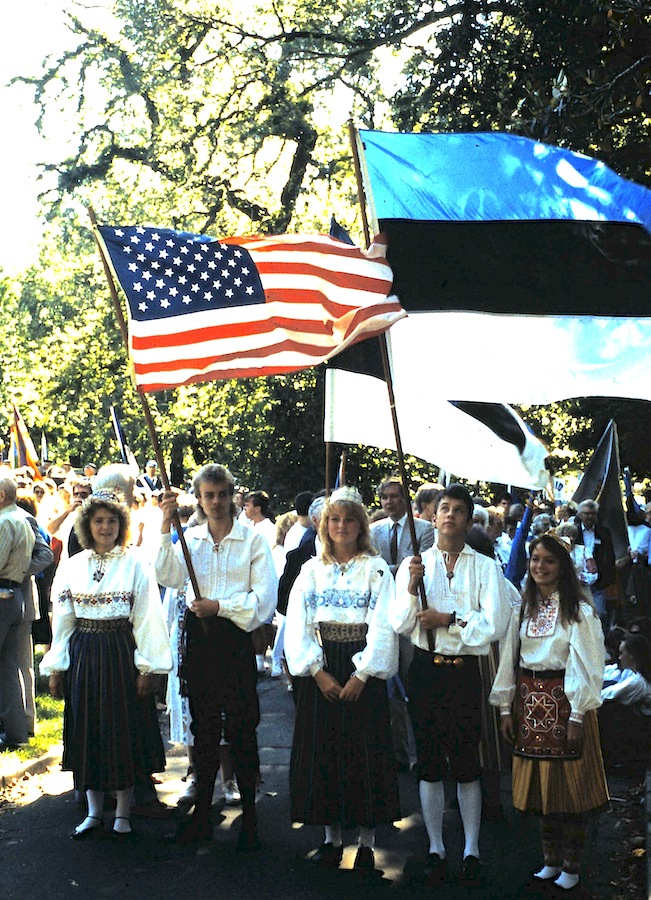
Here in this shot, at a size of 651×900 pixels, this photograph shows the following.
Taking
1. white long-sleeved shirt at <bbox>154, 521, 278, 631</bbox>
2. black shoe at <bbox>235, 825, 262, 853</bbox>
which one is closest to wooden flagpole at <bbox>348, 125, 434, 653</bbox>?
white long-sleeved shirt at <bbox>154, 521, 278, 631</bbox>

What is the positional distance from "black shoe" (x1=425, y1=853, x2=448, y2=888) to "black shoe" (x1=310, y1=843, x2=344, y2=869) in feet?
1.62

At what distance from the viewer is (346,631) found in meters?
6.64

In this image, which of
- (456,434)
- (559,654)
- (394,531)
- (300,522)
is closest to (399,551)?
(394,531)

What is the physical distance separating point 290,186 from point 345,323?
19.2 metres

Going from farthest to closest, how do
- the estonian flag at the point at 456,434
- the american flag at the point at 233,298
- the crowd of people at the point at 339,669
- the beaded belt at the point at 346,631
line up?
1. the estonian flag at the point at 456,434
2. the american flag at the point at 233,298
3. the beaded belt at the point at 346,631
4. the crowd of people at the point at 339,669

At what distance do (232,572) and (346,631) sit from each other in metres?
0.85

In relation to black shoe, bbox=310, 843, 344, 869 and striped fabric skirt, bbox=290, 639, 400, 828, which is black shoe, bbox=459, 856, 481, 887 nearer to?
striped fabric skirt, bbox=290, 639, 400, 828

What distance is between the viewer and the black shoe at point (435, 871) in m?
6.26

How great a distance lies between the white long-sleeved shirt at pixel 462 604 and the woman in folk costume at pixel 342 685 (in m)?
0.12

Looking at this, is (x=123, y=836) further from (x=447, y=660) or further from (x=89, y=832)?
(x=447, y=660)

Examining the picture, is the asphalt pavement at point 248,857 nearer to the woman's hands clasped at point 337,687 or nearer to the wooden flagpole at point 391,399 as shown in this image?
the woman's hands clasped at point 337,687

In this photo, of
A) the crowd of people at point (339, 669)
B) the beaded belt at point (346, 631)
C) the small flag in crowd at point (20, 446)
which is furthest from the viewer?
the small flag in crowd at point (20, 446)

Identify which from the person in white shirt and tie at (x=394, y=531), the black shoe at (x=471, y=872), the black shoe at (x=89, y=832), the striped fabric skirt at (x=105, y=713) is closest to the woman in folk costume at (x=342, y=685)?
the black shoe at (x=471, y=872)

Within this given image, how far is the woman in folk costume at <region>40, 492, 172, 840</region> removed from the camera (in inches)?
275
